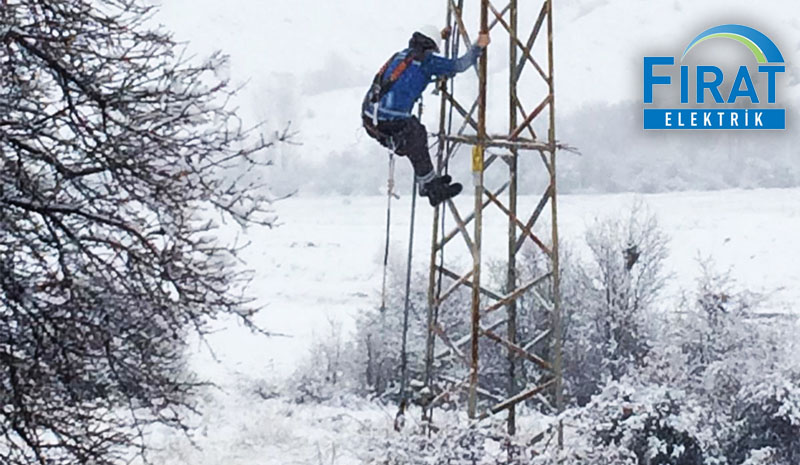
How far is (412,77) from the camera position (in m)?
6.59

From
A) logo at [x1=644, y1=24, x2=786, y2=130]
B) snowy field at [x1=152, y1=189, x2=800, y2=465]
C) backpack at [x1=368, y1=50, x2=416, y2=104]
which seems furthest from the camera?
snowy field at [x1=152, y1=189, x2=800, y2=465]

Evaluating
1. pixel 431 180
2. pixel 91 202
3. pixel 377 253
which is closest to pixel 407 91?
pixel 431 180

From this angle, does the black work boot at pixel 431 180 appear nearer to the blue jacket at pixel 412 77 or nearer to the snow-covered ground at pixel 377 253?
the blue jacket at pixel 412 77

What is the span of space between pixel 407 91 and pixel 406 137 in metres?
0.35

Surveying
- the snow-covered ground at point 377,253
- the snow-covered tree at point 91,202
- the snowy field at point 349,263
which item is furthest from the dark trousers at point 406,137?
the snow-covered ground at point 377,253

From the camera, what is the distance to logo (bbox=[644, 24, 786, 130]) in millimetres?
14203

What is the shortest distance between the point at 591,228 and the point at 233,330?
Answer: 885 centimetres

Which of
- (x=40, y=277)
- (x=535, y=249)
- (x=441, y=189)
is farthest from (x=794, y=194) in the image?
(x=40, y=277)

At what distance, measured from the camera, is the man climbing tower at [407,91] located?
21.5 ft

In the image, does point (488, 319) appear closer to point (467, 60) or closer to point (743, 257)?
point (743, 257)

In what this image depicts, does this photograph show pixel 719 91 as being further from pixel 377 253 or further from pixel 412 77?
pixel 377 253

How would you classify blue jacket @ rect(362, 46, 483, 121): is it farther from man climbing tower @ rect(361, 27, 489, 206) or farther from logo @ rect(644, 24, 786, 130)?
logo @ rect(644, 24, 786, 130)

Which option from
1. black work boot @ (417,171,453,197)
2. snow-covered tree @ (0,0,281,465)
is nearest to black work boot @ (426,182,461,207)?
black work boot @ (417,171,453,197)

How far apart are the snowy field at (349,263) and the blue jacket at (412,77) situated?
7536mm
